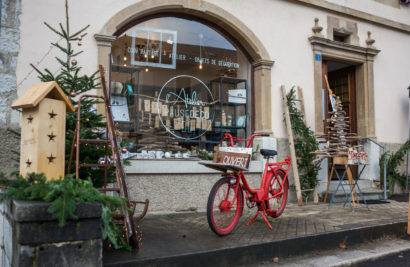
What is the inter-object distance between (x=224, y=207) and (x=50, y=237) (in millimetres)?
2111

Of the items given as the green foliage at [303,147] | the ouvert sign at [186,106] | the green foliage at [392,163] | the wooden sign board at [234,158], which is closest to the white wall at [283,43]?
the green foliage at [303,147]

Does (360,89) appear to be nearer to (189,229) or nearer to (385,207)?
(385,207)

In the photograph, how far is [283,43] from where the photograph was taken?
7902mm

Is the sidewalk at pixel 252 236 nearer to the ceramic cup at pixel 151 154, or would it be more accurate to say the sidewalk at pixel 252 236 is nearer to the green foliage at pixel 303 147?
the green foliage at pixel 303 147

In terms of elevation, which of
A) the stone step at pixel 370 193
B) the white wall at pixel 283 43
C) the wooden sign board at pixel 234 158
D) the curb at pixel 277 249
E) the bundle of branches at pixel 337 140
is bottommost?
the curb at pixel 277 249

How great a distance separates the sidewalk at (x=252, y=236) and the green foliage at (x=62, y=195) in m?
0.49

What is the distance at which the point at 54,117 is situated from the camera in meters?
3.34

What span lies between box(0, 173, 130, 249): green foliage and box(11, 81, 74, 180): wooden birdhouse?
173 mm

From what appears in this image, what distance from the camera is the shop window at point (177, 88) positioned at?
21.6ft

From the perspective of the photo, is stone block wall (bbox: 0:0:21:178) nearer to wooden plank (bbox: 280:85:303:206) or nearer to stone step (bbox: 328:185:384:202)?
wooden plank (bbox: 280:85:303:206)

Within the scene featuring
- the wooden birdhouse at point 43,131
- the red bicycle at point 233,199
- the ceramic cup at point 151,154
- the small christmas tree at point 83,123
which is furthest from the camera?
the ceramic cup at point 151,154

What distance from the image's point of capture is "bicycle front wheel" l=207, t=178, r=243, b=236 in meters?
4.14

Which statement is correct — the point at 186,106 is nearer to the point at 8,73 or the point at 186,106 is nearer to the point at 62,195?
the point at 8,73

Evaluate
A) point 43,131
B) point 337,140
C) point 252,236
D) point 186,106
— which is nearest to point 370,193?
point 337,140
